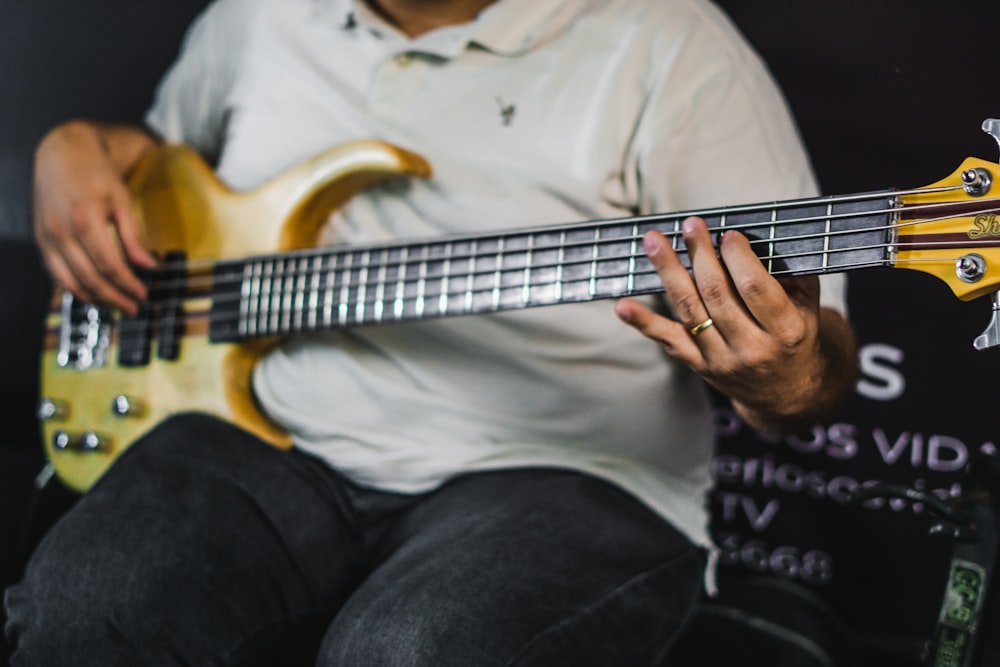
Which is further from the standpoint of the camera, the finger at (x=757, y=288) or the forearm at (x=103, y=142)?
the forearm at (x=103, y=142)

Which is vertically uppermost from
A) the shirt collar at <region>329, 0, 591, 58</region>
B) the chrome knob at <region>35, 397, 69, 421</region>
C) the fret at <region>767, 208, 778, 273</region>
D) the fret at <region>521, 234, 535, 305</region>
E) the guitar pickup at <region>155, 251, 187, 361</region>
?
the shirt collar at <region>329, 0, 591, 58</region>

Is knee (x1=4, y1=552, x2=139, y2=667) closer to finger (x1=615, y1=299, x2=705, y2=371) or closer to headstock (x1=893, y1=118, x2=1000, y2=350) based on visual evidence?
finger (x1=615, y1=299, x2=705, y2=371)

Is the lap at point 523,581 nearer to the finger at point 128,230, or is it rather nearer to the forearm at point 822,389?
the forearm at point 822,389

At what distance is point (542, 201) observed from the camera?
956 mm

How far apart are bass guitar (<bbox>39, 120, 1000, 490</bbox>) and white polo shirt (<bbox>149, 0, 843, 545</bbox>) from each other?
2.4 inches

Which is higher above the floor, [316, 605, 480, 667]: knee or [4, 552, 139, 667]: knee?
[316, 605, 480, 667]: knee

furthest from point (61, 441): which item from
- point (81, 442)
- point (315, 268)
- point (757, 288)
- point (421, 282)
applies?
point (757, 288)

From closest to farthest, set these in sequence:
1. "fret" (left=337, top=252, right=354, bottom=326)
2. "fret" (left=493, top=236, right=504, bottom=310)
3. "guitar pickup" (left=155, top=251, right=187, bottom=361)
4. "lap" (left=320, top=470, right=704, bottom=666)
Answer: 1. "lap" (left=320, top=470, right=704, bottom=666)
2. "fret" (left=493, top=236, right=504, bottom=310)
3. "fret" (left=337, top=252, right=354, bottom=326)
4. "guitar pickup" (left=155, top=251, right=187, bottom=361)

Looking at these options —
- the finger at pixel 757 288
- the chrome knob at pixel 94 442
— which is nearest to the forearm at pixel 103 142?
the chrome knob at pixel 94 442

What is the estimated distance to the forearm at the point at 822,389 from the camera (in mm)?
774

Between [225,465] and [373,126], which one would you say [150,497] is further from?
[373,126]

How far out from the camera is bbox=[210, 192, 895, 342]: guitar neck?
67cm

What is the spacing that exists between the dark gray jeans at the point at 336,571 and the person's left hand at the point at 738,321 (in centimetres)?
20

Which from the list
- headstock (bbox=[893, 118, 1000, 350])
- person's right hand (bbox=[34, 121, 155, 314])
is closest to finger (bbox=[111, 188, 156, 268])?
person's right hand (bbox=[34, 121, 155, 314])
